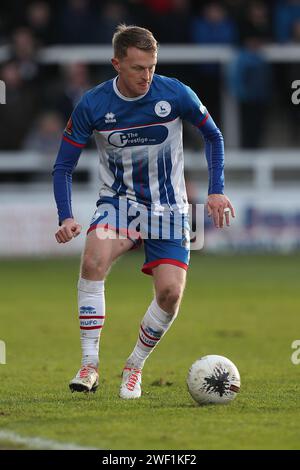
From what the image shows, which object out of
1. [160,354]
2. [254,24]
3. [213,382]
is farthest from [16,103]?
[213,382]

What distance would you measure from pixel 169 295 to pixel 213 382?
0.68 m

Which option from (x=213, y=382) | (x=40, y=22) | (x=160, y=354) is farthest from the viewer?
(x=40, y=22)

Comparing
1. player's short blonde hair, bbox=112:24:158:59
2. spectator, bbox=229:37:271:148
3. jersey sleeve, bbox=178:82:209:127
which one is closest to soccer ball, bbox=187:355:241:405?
jersey sleeve, bbox=178:82:209:127

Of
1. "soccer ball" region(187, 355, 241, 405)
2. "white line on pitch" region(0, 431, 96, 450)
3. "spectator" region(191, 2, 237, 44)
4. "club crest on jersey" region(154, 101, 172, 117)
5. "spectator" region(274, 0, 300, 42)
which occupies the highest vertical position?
"spectator" region(274, 0, 300, 42)

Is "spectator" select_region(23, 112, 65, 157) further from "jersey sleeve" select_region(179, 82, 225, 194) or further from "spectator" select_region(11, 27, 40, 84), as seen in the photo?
"jersey sleeve" select_region(179, 82, 225, 194)

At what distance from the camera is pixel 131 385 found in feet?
24.8

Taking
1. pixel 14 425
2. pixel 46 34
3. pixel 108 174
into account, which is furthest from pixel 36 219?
pixel 14 425

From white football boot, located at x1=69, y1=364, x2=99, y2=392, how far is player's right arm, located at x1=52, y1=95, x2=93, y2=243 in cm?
83

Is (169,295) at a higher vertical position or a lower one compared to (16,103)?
lower

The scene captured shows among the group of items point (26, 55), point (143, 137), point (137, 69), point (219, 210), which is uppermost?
point (26, 55)

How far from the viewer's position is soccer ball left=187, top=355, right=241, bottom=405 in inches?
282

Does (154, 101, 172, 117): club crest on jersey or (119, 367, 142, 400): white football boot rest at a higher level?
(154, 101, 172, 117): club crest on jersey

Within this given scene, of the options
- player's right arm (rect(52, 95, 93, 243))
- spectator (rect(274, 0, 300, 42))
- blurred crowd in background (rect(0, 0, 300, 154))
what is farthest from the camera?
spectator (rect(274, 0, 300, 42))

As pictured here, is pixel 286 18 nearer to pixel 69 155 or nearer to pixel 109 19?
pixel 109 19
